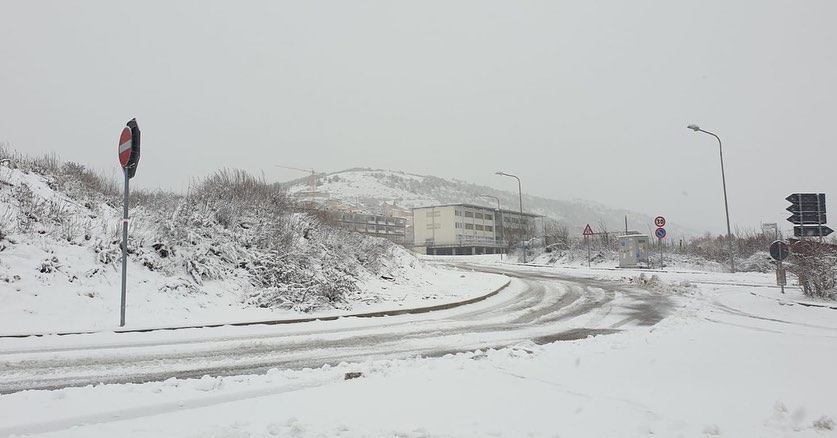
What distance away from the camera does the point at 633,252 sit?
3162 centimetres

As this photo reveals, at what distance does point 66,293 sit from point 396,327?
694 centimetres

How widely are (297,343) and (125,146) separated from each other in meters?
5.76

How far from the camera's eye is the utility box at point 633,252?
3158 centimetres

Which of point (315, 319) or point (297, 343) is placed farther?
point (315, 319)

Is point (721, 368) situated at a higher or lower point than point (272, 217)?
lower

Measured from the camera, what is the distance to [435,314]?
12883 mm

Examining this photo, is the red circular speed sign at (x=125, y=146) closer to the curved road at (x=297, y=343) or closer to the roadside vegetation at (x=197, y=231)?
the roadside vegetation at (x=197, y=231)

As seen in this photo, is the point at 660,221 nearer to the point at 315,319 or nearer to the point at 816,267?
the point at 816,267

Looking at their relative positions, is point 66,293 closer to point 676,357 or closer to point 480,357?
point 480,357

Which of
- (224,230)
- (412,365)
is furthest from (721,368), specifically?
(224,230)

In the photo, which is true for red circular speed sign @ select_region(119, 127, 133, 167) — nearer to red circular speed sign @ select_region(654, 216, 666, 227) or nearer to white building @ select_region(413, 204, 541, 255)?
red circular speed sign @ select_region(654, 216, 666, 227)

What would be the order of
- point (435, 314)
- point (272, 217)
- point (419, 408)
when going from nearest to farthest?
point (419, 408), point (435, 314), point (272, 217)

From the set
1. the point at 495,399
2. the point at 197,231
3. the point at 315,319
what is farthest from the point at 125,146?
the point at 495,399

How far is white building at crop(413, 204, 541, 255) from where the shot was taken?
101 meters
